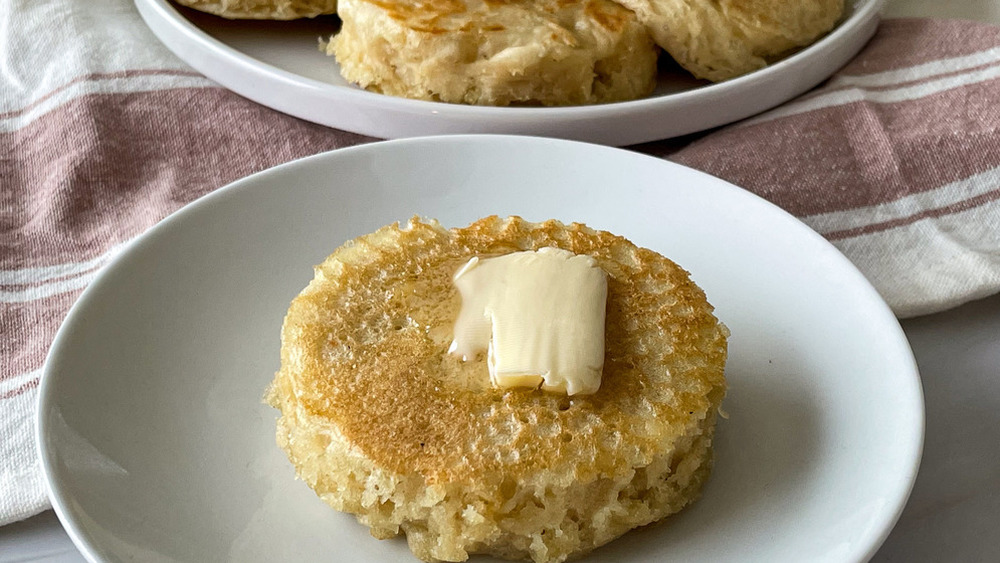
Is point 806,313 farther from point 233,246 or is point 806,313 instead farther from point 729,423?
point 233,246

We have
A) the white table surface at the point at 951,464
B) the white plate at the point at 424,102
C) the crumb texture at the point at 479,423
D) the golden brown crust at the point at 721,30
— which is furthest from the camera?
the golden brown crust at the point at 721,30

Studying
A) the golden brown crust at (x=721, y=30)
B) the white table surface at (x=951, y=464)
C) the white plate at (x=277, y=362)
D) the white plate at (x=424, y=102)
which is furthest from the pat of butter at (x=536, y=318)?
the golden brown crust at (x=721, y=30)

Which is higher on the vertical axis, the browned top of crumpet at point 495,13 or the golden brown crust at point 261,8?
the browned top of crumpet at point 495,13

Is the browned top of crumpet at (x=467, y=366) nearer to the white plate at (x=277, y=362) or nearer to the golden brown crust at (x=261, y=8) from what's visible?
the white plate at (x=277, y=362)

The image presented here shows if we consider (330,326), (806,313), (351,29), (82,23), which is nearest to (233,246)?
(330,326)

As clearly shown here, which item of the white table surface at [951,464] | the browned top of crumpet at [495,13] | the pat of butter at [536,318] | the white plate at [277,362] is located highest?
the pat of butter at [536,318]

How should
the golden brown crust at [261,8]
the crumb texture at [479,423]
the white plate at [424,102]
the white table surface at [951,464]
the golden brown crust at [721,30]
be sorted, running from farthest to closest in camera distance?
the golden brown crust at [261,8] → the golden brown crust at [721,30] → the white plate at [424,102] → the white table surface at [951,464] → the crumb texture at [479,423]
